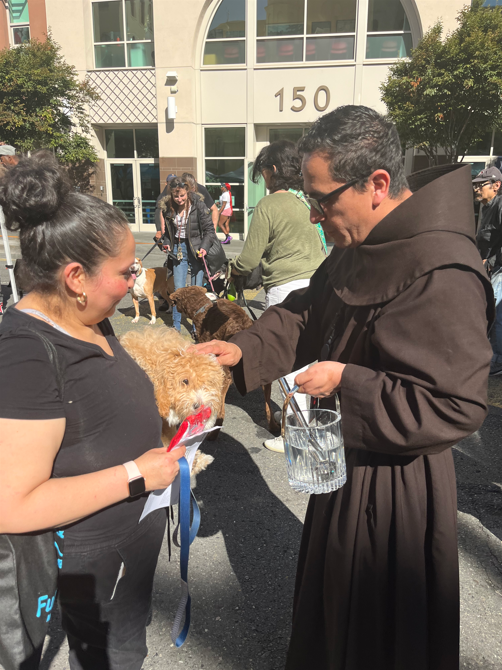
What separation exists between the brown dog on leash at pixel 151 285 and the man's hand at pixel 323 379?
240 inches

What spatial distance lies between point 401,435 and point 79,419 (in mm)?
880

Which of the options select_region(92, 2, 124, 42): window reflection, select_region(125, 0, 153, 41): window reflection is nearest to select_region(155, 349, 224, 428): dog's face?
select_region(125, 0, 153, 41): window reflection

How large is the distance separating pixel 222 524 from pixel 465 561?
1485 mm

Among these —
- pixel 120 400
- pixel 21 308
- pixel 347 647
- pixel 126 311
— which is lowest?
pixel 126 311

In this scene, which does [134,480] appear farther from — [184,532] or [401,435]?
[401,435]

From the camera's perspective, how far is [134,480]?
4.40 feet

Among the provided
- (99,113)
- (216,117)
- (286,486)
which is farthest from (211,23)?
(286,486)

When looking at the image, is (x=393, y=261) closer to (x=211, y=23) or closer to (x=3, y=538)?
(x=3, y=538)

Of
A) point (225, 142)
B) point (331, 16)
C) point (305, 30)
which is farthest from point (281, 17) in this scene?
point (225, 142)

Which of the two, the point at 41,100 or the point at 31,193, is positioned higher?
the point at 41,100

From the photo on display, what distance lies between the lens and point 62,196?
4.34 feet

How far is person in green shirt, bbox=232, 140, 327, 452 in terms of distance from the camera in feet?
12.3

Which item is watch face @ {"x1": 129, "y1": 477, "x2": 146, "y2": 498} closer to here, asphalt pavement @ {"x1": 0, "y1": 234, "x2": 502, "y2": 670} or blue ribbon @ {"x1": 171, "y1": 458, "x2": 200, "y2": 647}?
blue ribbon @ {"x1": 171, "y1": 458, "x2": 200, "y2": 647}

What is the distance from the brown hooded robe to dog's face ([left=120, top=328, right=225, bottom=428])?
620 millimetres
